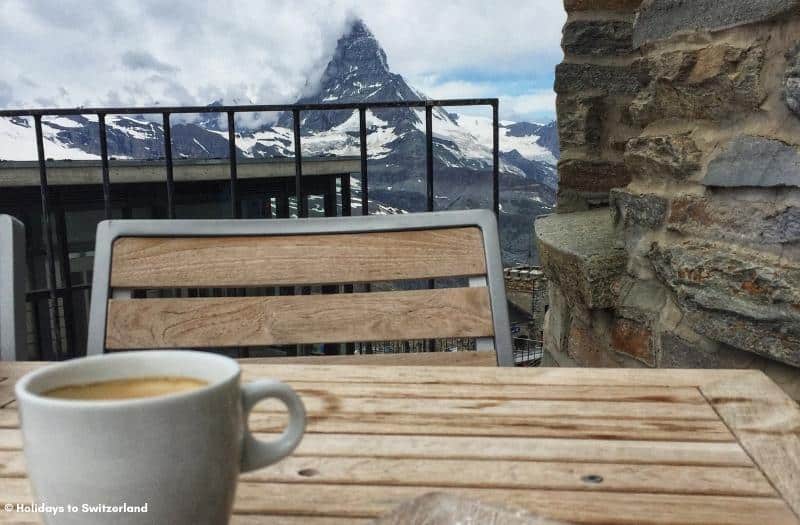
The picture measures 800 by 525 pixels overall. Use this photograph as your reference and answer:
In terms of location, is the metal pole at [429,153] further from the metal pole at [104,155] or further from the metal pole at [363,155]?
the metal pole at [104,155]

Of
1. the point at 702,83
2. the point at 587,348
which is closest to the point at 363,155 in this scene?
the point at 587,348

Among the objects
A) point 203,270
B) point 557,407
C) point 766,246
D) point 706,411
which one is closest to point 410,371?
point 557,407

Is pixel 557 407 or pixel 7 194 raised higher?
pixel 7 194

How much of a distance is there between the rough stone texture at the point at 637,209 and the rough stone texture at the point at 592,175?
0.53 meters

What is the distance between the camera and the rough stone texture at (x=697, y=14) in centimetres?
119

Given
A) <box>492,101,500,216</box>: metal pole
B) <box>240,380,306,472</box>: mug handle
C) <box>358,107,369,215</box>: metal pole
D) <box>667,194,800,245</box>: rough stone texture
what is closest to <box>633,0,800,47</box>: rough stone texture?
<box>667,194,800,245</box>: rough stone texture

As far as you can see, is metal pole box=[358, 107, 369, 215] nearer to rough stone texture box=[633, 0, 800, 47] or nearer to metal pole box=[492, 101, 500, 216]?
metal pole box=[492, 101, 500, 216]

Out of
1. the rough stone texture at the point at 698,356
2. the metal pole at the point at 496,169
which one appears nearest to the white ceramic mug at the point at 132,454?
the rough stone texture at the point at 698,356

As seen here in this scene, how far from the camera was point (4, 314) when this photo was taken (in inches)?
40.1

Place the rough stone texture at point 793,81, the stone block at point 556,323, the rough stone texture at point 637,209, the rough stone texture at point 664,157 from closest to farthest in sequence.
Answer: the rough stone texture at point 793,81, the rough stone texture at point 664,157, the rough stone texture at point 637,209, the stone block at point 556,323

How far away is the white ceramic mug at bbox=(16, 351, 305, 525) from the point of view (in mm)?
357

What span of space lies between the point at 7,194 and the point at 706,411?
717 centimetres

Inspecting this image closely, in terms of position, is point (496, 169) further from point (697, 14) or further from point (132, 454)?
point (132, 454)

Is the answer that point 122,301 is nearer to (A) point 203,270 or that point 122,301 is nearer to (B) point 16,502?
(A) point 203,270
